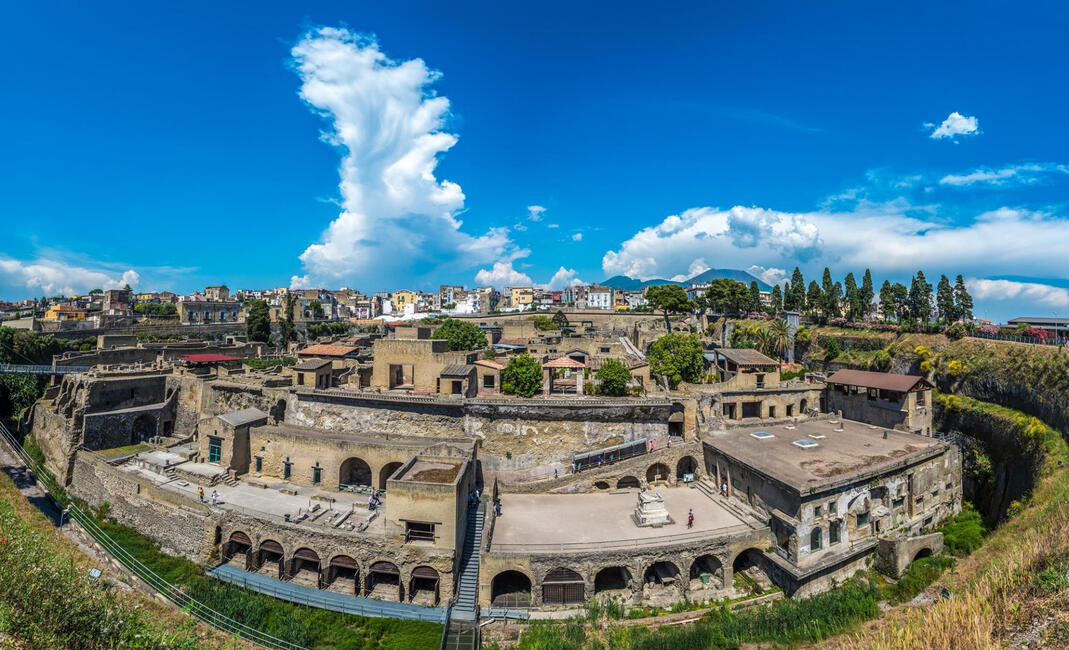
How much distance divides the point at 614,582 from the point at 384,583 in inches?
471

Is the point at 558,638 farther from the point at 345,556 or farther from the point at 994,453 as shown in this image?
the point at 994,453

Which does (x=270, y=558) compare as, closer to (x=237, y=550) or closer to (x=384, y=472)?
(x=237, y=550)

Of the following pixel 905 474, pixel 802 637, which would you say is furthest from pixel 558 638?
pixel 905 474

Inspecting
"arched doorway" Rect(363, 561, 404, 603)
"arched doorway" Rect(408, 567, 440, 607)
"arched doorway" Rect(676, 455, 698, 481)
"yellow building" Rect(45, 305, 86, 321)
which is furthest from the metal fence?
"yellow building" Rect(45, 305, 86, 321)

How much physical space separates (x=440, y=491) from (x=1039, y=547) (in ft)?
69.7

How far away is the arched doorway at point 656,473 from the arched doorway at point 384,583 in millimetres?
16705

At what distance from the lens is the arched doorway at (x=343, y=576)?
23.9 metres

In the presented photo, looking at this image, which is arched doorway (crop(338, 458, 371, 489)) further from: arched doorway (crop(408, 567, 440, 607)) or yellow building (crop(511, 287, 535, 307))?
yellow building (crop(511, 287, 535, 307))

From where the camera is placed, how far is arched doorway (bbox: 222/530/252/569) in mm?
26109

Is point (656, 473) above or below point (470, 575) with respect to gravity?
above

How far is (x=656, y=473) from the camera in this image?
3148 centimetres

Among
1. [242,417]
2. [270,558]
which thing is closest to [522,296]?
[242,417]

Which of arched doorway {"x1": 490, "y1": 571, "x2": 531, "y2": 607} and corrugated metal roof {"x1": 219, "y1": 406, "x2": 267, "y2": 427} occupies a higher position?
corrugated metal roof {"x1": 219, "y1": 406, "x2": 267, "y2": 427}

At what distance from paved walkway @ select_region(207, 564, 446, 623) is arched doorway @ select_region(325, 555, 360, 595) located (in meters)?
0.50
